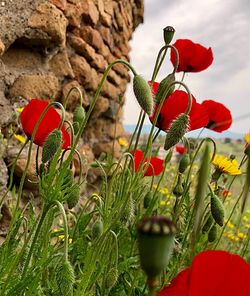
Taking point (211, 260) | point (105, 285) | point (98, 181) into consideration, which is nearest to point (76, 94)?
point (98, 181)

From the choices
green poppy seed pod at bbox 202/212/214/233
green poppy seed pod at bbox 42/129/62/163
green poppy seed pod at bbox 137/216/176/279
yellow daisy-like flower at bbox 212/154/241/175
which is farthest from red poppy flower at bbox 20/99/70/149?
green poppy seed pod at bbox 137/216/176/279

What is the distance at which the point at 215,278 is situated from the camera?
1.61ft

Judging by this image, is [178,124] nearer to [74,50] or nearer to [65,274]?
[65,274]

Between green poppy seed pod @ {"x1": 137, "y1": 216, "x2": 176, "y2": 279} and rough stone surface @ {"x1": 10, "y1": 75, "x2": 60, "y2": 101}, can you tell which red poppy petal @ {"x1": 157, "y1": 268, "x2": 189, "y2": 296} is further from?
rough stone surface @ {"x1": 10, "y1": 75, "x2": 60, "y2": 101}

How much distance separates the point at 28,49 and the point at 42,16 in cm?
15

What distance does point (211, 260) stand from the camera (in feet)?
1.58

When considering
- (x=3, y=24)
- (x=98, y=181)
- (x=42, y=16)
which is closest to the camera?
(x=3, y=24)

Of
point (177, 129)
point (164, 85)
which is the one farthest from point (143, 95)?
point (164, 85)

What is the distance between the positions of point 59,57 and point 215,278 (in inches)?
69.9

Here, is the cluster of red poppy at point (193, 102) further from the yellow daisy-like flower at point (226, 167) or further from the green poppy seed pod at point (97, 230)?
the green poppy seed pod at point (97, 230)

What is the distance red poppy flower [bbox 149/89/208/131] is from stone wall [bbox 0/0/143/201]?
51cm

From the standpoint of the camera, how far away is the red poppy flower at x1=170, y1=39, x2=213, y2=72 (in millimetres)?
1504

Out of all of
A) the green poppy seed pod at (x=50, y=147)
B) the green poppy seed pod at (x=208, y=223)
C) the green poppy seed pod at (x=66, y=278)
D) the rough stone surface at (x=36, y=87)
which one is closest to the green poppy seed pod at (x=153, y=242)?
the green poppy seed pod at (x=66, y=278)

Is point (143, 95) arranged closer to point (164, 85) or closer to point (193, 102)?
point (164, 85)
